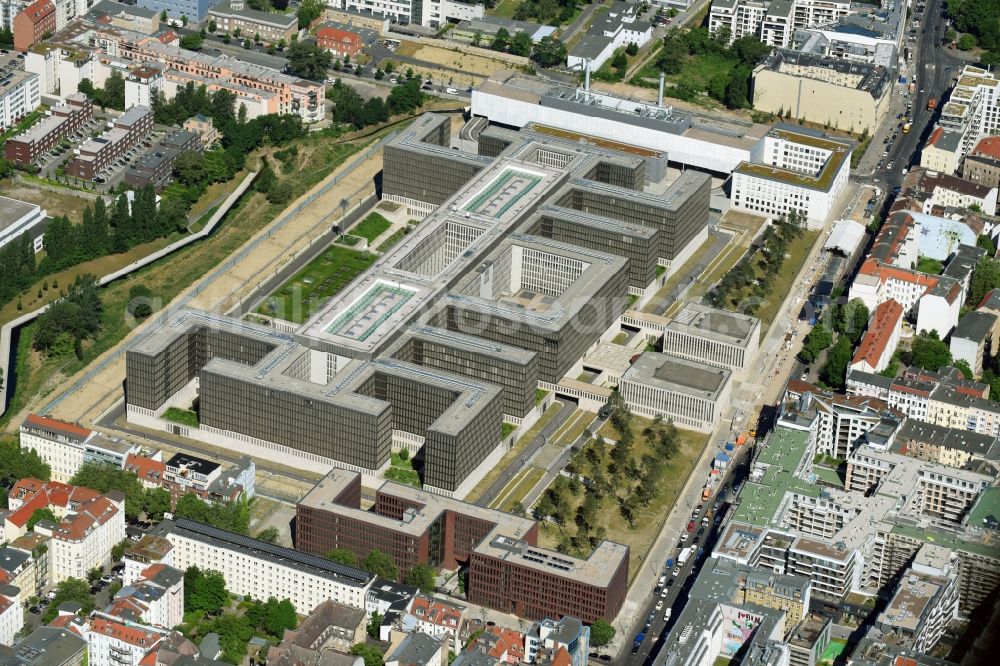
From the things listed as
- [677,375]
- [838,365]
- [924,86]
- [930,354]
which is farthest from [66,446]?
[924,86]

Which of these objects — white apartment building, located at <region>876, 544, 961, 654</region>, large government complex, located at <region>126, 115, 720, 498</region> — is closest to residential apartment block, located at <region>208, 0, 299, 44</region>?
large government complex, located at <region>126, 115, 720, 498</region>

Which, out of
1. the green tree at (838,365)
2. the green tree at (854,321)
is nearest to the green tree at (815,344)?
the green tree at (854,321)

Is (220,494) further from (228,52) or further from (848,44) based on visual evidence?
(848,44)

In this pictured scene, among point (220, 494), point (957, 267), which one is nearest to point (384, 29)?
point (957, 267)

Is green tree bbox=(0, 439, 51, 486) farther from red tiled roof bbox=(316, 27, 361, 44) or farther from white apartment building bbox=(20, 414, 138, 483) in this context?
red tiled roof bbox=(316, 27, 361, 44)

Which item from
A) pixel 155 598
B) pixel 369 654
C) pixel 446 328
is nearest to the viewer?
pixel 369 654

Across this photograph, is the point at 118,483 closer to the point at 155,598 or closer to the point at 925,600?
the point at 155,598
